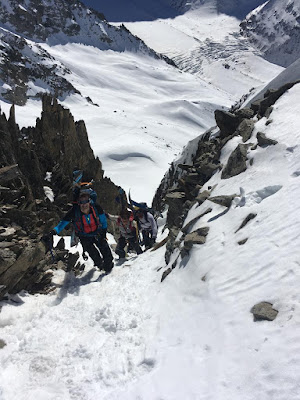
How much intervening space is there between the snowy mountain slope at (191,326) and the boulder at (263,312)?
0.07 metres

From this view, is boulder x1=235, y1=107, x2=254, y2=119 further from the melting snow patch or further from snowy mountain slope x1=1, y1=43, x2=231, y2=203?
snowy mountain slope x1=1, y1=43, x2=231, y2=203

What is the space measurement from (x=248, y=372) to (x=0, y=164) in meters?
10.6

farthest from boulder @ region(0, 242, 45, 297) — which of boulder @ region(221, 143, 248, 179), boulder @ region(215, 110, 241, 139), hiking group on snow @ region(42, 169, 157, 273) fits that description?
boulder @ region(215, 110, 241, 139)

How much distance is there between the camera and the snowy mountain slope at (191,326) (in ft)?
11.7

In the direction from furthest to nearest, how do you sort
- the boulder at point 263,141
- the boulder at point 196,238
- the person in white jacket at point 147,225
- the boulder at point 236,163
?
the person in white jacket at point 147,225
the boulder at point 236,163
the boulder at point 263,141
the boulder at point 196,238

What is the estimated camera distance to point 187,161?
56.5ft

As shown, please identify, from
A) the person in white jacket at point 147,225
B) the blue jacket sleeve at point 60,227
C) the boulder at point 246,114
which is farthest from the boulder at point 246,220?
the boulder at point 246,114

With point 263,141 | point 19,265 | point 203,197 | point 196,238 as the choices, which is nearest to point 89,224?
point 19,265

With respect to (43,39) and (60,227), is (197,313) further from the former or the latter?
(43,39)

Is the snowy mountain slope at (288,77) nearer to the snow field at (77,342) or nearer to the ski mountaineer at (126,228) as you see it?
the ski mountaineer at (126,228)

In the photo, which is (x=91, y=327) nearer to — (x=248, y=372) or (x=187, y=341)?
(x=187, y=341)

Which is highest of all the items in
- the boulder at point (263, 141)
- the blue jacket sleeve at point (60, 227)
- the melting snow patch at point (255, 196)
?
the boulder at point (263, 141)

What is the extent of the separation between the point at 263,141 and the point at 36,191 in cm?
970

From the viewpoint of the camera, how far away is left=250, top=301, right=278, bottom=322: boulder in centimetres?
390
